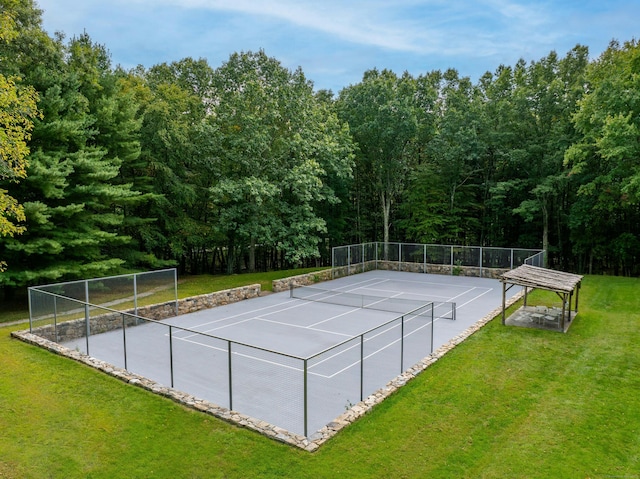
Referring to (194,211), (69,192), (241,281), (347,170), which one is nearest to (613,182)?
(347,170)

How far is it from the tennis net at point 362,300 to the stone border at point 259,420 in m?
4.72

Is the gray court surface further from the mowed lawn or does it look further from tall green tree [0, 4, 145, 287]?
tall green tree [0, 4, 145, 287]

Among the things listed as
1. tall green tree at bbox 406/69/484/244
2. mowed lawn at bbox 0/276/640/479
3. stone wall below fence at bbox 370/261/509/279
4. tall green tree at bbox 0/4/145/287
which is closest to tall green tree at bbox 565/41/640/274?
stone wall below fence at bbox 370/261/509/279

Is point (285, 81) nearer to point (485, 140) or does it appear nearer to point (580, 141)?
point (485, 140)

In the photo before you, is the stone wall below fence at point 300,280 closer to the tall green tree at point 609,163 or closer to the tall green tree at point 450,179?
the tall green tree at point 450,179

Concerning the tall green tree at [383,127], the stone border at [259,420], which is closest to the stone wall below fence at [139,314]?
the stone border at [259,420]

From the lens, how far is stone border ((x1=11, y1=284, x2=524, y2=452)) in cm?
728

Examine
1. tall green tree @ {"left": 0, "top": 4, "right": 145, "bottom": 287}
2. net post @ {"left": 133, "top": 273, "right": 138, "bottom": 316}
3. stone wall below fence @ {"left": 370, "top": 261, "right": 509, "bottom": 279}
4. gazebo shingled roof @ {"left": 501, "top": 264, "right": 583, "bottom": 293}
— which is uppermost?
tall green tree @ {"left": 0, "top": 4, "right": 145, "bottom": 287}

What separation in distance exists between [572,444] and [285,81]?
78.2 ft

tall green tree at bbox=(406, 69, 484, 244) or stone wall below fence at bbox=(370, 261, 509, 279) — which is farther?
tall green tree at bbox=(406, 69, 484, 244)

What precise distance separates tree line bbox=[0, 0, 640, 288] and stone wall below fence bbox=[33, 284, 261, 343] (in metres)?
3.05

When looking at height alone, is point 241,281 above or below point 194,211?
below

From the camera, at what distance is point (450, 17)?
683 inches

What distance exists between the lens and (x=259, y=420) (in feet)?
26.0
